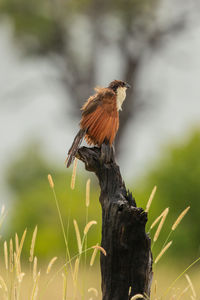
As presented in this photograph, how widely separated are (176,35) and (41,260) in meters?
10.5

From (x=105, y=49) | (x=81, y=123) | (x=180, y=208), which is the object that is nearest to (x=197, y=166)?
(x=180, y=208)

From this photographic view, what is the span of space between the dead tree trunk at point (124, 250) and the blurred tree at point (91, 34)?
14324 millimetres

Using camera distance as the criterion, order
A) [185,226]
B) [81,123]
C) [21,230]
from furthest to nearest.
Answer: [21,230] < [185,226] < [81,123]

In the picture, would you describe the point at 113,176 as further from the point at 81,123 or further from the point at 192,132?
the point at 192,132

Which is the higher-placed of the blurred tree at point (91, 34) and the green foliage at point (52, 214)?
the blurred tree at point (91, 34)

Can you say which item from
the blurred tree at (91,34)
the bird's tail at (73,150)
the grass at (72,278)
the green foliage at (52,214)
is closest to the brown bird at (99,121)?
the bird's tail at (73,150)

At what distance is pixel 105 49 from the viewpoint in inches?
759

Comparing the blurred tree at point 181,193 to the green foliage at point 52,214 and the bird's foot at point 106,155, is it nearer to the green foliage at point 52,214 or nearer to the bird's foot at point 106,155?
the green foliage at point 52,214

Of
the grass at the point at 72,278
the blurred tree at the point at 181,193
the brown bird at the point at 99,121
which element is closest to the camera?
the grass at the point at 72,278

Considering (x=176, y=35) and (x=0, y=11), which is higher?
Result: (x=0, y=11)

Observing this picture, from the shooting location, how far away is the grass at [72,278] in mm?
3966

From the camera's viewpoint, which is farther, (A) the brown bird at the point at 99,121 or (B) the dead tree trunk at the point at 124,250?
(A) the brown bird at the point at 99,121

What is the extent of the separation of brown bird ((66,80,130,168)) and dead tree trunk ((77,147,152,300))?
2.31 feet

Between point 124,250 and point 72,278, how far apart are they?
171cm
